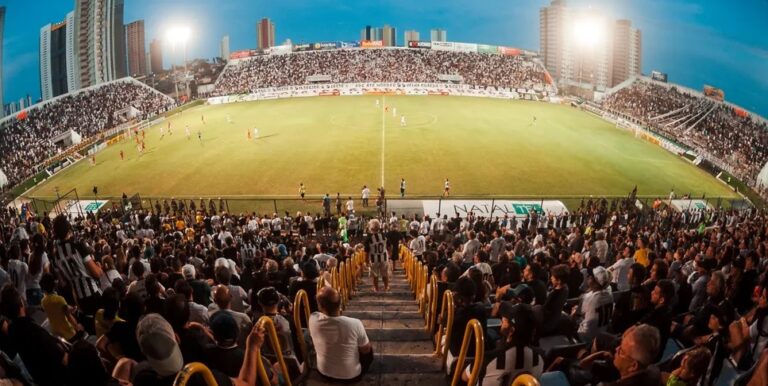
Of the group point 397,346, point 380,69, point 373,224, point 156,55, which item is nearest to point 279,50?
point 380,69

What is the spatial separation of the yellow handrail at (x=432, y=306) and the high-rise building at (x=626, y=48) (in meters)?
198

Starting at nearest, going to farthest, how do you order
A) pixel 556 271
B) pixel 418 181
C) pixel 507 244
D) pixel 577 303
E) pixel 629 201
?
pixel 556 271, pixel 577 303, pixel 507 244, pixel 629 201, pixel 418 181

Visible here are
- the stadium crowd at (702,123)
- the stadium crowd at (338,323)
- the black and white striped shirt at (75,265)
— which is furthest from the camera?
the stadium crowd at (702,123)

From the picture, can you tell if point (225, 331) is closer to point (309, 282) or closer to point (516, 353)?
point (516, 353)

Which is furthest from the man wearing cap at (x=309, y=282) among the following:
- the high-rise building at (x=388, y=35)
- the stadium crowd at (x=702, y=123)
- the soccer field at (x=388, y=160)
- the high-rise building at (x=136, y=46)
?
the high-rise building at (x=388, y=35)

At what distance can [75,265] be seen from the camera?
23.3ft

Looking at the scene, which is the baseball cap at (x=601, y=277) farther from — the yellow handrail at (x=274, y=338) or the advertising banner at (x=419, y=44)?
the advertising banner at (x=419, y=44)

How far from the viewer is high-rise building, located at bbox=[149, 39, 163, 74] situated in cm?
12184

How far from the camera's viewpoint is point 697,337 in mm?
5402

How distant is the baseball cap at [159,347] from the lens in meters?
3.18

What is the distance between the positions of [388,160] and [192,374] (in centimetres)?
3379

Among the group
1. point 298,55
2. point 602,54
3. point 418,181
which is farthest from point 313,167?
point 602,54

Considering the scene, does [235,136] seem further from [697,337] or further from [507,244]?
[697,337]

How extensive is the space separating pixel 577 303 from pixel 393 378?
3.55 m
